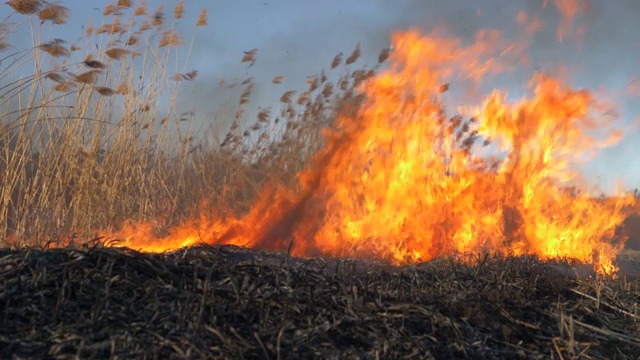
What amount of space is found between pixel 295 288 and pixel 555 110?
509 centimetres

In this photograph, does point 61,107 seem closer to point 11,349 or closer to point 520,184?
point 11,349

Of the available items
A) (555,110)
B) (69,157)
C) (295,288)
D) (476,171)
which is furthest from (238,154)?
(295,288)

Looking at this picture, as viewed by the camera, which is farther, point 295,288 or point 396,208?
point 396,208

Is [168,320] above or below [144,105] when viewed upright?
above

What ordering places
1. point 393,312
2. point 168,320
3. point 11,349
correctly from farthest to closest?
1. point 393,312
2. point 168,320
3. point 11,349

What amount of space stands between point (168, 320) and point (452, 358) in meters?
1.08

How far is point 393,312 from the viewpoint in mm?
2428

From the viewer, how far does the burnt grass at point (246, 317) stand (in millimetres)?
1941

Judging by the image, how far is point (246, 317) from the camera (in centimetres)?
217

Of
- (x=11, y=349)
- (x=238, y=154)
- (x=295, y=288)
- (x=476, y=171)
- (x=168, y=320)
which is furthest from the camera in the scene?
(x=238, y=154)

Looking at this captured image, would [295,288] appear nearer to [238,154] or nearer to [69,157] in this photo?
[69,157]

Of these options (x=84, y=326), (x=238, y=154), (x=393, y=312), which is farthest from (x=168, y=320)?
(x=238, y=154)

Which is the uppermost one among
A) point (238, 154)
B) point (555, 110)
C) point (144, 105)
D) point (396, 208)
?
point (555, 110)

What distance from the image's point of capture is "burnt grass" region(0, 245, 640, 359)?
6.37 feet
